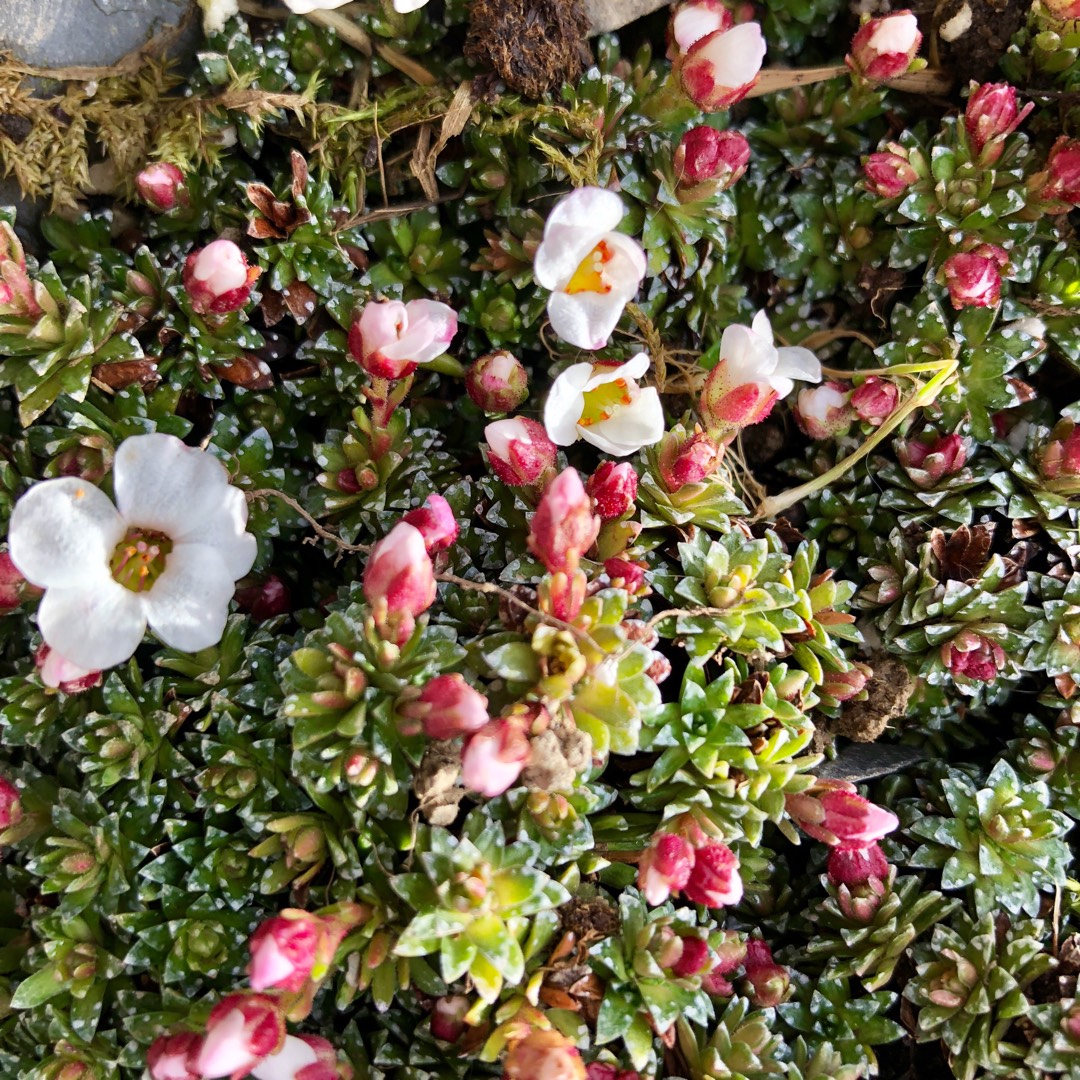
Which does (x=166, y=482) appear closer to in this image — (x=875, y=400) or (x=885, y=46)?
(x=875, y=400)

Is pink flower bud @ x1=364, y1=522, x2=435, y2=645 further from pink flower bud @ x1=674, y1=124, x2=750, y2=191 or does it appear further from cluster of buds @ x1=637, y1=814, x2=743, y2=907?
pink flower bud @ x1=674, y1=124, x2=750, y2=191

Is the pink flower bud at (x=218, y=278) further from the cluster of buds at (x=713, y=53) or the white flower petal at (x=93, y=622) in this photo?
the cluster of buds at (x=713, y=53)

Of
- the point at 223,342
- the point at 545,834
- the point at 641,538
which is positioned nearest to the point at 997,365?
the point at 641,538

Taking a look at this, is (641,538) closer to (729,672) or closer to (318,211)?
(729,672)

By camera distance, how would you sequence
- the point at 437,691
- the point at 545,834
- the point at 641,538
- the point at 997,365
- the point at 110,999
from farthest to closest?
1. the point at 997,365
2. the point at 641,538
3. the point at 110,999
4. the point at 545,834
5. the point at 437,691

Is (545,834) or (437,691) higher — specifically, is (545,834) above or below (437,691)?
below

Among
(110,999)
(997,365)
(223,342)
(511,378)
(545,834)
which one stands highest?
(223,342)

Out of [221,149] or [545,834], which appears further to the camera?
[221,149]

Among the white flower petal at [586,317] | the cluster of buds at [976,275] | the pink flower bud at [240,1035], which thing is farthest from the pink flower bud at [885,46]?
the pink flower bud at [240,1035]
